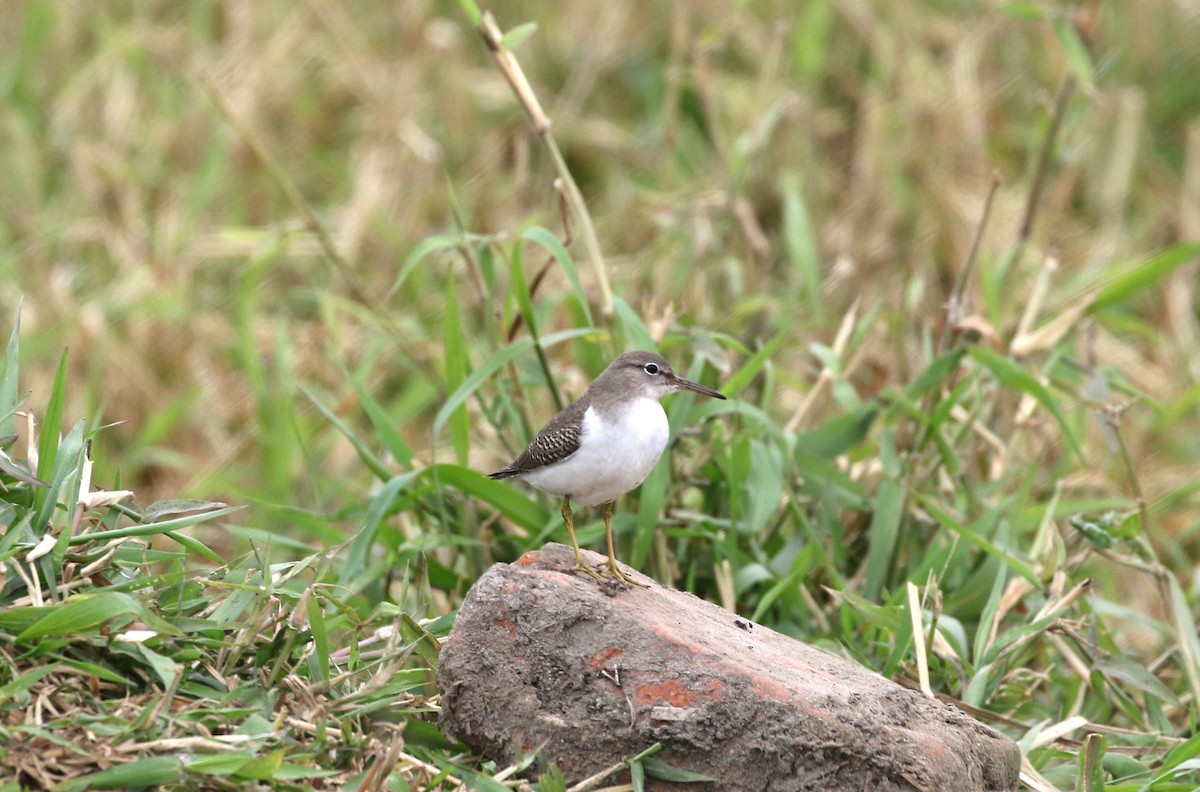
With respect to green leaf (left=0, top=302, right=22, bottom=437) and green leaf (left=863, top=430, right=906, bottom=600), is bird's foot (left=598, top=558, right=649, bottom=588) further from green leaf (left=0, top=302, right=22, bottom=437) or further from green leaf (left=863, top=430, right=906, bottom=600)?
green leaf (left=0, top=302, right=22, bottom=437)

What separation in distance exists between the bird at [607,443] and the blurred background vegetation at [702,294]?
587 mm

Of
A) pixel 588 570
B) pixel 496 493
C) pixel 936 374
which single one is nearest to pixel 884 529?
pixel 936 374

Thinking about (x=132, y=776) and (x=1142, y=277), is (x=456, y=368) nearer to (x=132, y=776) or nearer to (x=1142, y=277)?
(x=132, y=776)

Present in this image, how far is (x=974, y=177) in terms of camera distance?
10250 millimetres

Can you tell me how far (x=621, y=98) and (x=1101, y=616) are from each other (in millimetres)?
6446

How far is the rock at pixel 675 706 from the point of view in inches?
157

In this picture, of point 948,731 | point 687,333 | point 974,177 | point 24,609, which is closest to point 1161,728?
point 948,731

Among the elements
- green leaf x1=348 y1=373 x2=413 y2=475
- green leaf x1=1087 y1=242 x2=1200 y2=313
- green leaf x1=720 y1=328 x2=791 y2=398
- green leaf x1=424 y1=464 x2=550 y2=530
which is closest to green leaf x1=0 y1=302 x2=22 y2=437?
green leaf x1=424 y1=464 x2=550 y2=530

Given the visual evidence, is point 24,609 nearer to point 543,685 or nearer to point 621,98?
point 543,685

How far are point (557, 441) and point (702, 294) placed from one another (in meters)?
2.86

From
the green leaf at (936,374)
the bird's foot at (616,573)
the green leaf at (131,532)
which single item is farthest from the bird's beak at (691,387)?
the green leaf at (131,532)

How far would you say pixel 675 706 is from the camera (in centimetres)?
405

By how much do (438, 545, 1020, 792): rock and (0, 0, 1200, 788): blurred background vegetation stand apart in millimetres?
627

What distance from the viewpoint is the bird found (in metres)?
4.80
